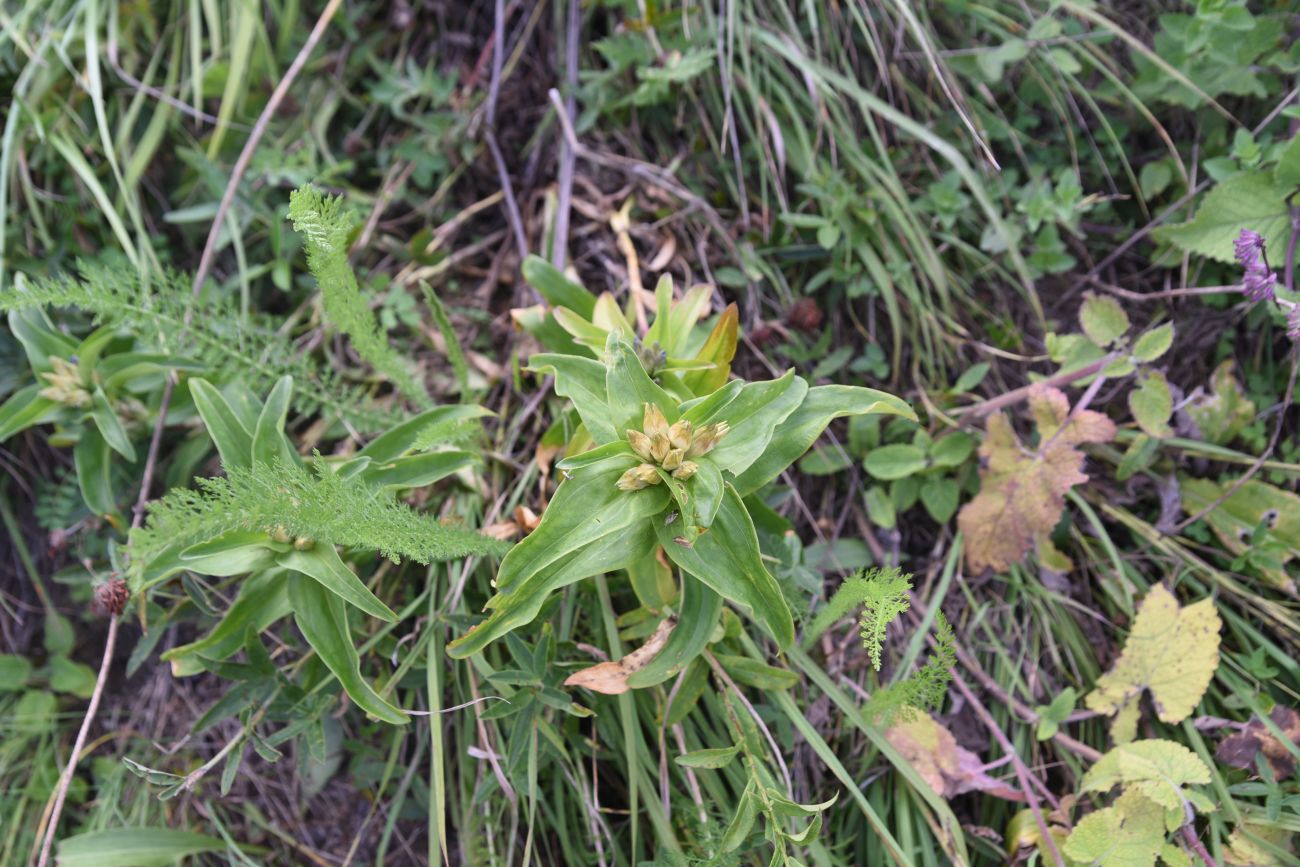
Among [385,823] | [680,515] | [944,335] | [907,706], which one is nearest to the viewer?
[680,515]

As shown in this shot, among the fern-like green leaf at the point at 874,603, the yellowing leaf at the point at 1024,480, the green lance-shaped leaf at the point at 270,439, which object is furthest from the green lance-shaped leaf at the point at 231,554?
the yellowing leaf at the point at 1024,480

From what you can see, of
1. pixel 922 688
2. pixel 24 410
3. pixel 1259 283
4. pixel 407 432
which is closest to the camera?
pixel 922 688

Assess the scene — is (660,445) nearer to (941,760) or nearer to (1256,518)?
(941,760)

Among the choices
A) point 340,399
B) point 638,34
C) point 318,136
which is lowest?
point 340,399

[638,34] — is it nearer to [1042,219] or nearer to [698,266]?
[698,266]

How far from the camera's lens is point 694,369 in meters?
1.68

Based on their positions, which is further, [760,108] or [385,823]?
[760,108]

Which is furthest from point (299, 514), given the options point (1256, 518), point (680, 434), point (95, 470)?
point (1256, 518)

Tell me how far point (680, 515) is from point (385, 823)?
1262mm

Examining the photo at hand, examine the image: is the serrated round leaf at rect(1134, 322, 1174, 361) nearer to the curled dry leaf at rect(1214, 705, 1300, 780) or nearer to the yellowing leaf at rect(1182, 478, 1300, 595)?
the yellowing leaf at rect(1182, 478, 1300, 595)

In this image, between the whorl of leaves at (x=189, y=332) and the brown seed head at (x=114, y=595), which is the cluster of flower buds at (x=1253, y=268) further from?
the brown seed head at (x=114, y=595)

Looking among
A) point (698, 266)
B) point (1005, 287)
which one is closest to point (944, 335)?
point (1005, 287)

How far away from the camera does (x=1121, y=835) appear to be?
167 centimetres

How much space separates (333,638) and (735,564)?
2.60 ft
